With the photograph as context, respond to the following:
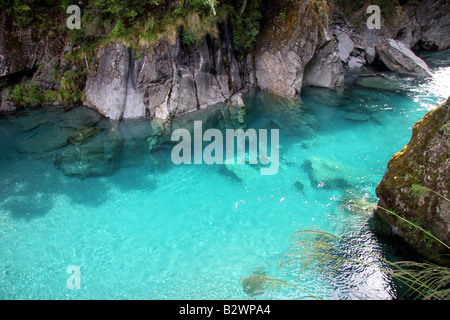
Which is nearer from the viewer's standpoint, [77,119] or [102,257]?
[102,257]

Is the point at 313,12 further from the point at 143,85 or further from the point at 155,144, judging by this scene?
the point at 155,144

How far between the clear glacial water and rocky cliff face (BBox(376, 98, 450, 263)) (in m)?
0.77

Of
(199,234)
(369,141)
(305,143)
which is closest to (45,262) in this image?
(199,234)

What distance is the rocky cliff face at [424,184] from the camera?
5445 millimetres

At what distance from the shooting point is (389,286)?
5.41 metres

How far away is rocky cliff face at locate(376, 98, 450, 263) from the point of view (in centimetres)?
545

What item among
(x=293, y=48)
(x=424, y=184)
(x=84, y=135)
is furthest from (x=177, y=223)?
(x=293, y=48)

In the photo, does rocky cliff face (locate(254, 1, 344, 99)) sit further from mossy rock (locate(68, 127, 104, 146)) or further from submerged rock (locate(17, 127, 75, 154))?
submerged rock (locate(17, 127, 75, 154))

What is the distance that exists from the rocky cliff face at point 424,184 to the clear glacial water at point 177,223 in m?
0.77

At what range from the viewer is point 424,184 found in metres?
5.73

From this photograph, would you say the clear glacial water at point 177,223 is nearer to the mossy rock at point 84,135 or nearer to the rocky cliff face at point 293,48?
the mossy rock at point 84,135

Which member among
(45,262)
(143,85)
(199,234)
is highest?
(143,85)

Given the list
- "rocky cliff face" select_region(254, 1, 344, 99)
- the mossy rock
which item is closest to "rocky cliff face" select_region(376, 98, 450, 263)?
"rocky cliff face" select_region(254, 1, 344, 99)

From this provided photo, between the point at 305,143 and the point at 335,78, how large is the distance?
21.6 ft
